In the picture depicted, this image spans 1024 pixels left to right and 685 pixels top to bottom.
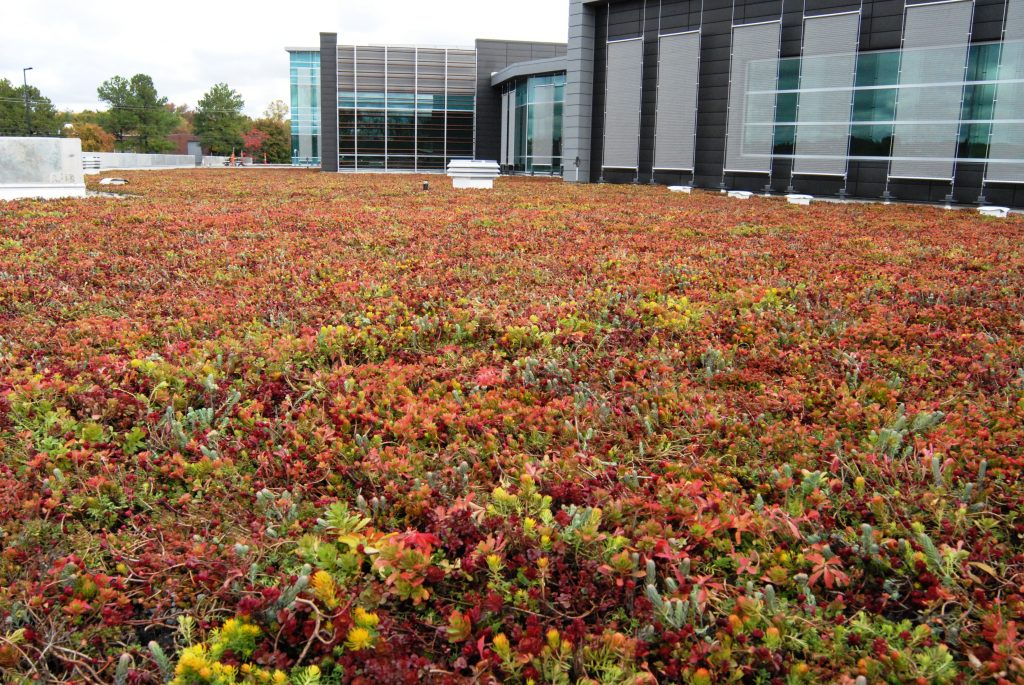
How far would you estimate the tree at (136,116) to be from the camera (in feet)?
314

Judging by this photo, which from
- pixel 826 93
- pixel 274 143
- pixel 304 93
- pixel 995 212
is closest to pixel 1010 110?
pixel 995 212

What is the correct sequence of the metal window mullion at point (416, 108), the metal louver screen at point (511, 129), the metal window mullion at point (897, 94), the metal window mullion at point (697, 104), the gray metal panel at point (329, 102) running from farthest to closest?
the metal window mullion at point (416, 108)
the gray metal panel at point (329, 102)
the metal louver screen at point (511, 129)
the metal window mullion at point (697, 104)
the metal window mullion at point (897, 94)

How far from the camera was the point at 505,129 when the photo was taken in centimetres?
5062

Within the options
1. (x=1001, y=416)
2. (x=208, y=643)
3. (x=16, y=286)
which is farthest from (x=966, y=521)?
(x=16, y=286)

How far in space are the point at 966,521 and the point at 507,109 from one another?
49681 mm

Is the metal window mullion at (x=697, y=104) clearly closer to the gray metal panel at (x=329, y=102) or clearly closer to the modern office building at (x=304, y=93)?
the gray metal panel at (x=329, y=102)

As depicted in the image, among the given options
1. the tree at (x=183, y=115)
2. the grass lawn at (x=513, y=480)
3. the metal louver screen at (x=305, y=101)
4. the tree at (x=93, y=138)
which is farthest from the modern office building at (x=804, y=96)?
the tree at (x=183, y=115)

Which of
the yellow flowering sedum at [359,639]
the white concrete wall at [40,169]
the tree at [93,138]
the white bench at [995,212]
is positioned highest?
the tree at [93,138]

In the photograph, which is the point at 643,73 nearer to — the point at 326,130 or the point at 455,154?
the point at 455,154

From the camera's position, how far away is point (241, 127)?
98.2 m

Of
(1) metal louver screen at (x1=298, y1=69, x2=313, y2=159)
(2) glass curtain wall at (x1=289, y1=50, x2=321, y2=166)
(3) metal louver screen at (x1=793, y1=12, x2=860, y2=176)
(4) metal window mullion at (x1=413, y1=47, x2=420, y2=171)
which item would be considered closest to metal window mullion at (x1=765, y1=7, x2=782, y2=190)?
(3) metal louver screen at (x1=793, y1=12, x2=860, y2=176)

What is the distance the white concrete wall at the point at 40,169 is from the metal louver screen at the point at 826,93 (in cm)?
2226

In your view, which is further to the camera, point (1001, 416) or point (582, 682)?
point (1001, 416)

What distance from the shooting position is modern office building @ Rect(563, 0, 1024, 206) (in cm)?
2112
